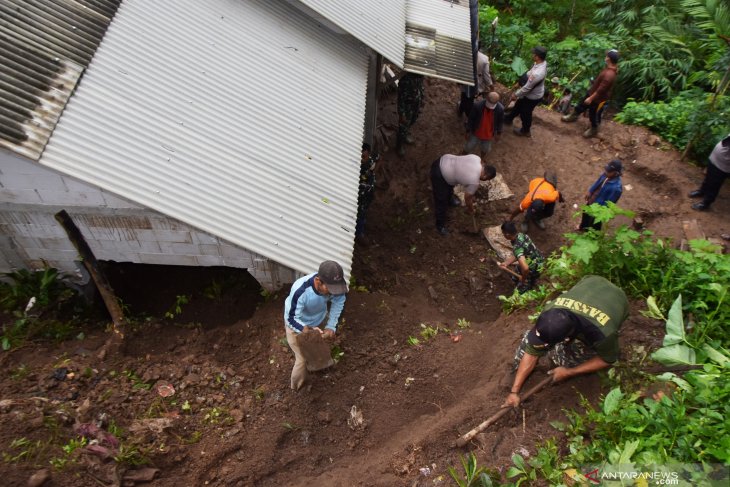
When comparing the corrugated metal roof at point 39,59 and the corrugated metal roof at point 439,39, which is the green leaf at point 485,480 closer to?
the corrugated metal roof at point 39,59

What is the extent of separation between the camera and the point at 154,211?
4.78 metres

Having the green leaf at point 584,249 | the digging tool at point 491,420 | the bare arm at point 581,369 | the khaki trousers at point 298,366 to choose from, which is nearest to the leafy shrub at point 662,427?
the bare arm at point 581,369

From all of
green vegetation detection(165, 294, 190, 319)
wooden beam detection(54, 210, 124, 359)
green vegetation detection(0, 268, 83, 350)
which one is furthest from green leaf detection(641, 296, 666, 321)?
green vegetation detection(0, 268, 83, 350)

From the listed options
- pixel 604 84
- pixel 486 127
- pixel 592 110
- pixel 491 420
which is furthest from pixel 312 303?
pixel 592 110

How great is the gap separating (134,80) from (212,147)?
1.14 meters

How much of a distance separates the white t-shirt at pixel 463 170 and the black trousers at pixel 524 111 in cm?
282

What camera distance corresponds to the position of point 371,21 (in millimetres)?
7832

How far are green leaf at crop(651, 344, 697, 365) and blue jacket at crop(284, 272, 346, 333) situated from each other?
2951 millimetres

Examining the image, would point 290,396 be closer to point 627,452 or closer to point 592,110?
point 627,452

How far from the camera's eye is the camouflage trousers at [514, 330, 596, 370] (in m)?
4.60

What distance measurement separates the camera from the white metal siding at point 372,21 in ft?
24.2

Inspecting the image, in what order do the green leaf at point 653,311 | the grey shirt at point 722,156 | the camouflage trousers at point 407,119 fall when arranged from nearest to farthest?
the green leaf at point 653,311
the grey shirt at point 722,156
the camouflage trousers at point 407,119

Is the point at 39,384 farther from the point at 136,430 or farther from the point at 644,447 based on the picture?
the point at 644,447

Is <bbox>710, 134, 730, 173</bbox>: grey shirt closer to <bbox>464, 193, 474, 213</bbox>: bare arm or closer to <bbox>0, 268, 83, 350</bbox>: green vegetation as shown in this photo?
<bbox>464, 193, 474, 213</bbox>: bare arm
